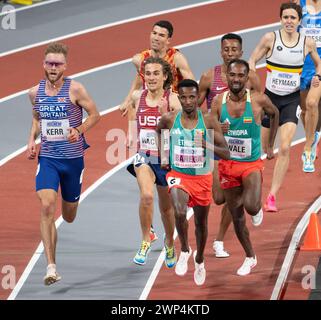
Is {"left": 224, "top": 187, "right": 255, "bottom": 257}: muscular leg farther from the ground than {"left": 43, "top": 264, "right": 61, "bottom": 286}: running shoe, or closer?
farther from the ground

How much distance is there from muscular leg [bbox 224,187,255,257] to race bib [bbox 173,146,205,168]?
0.56 metres

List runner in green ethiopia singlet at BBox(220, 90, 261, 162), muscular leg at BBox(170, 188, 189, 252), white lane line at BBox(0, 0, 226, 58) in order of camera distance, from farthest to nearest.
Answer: white lane line at BBox(0, 0, 226, 58) < runner in green ethiopia singlet at BBox(220, 90, 261, 162) < muscular leg at BBox(170, 188, 189, 252)

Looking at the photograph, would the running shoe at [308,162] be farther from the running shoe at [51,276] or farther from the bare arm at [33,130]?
the running shoe at [51,276]

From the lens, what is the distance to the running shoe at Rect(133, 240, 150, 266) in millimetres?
14414

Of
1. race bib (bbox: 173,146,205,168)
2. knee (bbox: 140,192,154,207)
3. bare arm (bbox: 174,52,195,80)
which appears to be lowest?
knee (bbox: 140,192,154,207)

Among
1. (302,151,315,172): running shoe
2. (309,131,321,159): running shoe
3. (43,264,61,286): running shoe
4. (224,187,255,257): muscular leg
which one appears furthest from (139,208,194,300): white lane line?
(309,131,321,159): running shoe

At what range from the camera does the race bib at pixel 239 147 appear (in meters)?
13.9

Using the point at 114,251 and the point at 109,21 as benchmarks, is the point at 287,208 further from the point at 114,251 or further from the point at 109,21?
the point at 109,21

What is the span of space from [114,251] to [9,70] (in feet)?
23.4

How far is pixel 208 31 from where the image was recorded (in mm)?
23125

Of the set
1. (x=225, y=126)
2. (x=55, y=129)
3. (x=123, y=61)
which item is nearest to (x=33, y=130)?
(x=55, y=129)

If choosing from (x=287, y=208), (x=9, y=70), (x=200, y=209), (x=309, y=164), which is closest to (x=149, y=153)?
(x=200, y=209)

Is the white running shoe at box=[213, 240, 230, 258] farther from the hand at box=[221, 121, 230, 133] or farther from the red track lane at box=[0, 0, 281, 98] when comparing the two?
the red track lane at box=[0, 0, 281, 98]

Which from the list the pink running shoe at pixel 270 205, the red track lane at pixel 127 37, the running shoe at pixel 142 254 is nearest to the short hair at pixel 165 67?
the running shoe at pixel 142 254
